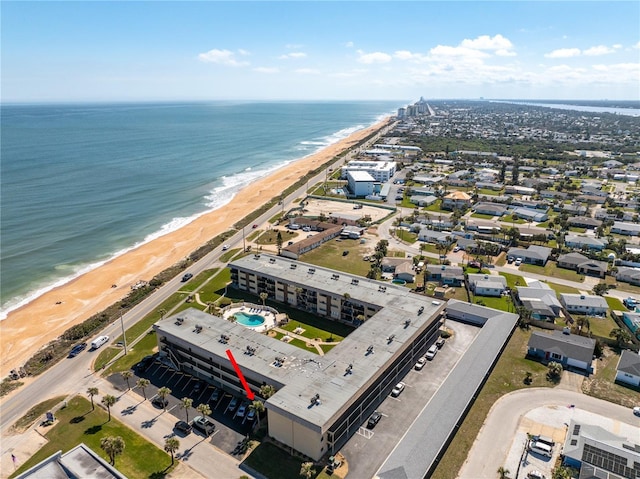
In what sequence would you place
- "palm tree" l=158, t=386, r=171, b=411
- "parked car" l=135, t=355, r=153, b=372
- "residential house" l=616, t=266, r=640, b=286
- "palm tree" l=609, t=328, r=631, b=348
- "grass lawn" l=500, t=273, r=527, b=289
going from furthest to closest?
1. "residential house" l=616, t=266, r=640, b=286
2. "grass lawn" l=500, t=273, r=527, b=289
3. "palm tree" l=609, t=328, r=631, b=348
4. "parked car" l=135, t=355, r=153, b=372
5. "palm tree" l=158, t=386, r=171, b=411

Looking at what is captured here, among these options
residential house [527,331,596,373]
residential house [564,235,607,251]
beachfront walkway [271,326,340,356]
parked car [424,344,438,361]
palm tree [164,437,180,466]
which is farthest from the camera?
residential house [564,235,607,251]

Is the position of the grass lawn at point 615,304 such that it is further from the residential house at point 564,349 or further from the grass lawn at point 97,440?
the grass lawn at point 97,440

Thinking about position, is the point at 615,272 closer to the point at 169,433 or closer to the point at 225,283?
the point at 225,283

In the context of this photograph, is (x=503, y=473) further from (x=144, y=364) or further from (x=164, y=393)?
(x=144, y=364)

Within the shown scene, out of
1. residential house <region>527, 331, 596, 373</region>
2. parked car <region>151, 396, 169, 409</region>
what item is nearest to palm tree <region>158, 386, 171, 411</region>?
parked car <region>151, 396, 169, 409</region>

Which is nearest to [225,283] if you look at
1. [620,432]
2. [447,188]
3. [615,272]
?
[620,432]

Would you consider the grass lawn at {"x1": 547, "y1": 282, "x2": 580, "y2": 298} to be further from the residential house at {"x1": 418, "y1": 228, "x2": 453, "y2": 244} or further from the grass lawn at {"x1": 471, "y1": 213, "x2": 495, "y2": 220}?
the grass lawn at {"x1": 471, "y1": 213, "x2": 495, "y2": 220}

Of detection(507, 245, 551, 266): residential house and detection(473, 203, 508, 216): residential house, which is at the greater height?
detection(473, 203, 508, 216): residential house

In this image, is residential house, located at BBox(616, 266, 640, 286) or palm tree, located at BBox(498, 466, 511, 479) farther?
residential house, located at BBox(616, 266, 640, 286)
